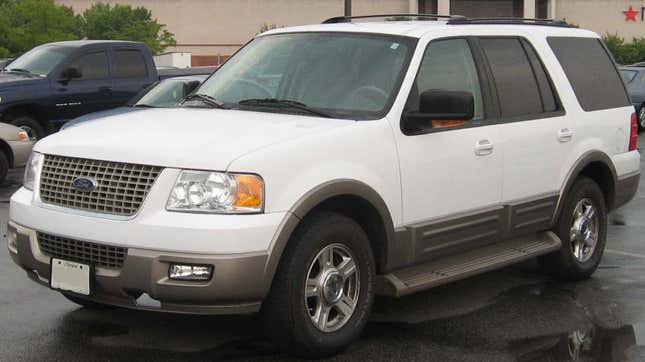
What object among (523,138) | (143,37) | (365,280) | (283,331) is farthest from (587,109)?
(143,37)

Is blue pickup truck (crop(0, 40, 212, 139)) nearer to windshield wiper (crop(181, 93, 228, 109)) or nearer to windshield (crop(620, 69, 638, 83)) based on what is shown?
windshield wiper (crop(181, 93, 228, 109))

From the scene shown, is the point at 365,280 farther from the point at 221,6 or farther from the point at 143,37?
the point at 221,6

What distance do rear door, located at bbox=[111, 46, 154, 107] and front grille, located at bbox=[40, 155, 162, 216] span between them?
1140cm

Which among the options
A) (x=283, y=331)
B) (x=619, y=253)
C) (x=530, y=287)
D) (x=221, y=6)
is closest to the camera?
(x=283, y=331)

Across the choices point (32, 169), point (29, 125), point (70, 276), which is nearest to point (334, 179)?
point (70, 276)

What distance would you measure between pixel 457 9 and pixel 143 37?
33406 millimetres

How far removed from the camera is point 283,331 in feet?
18.1

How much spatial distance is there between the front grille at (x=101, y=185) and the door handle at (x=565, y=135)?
10.5 feet

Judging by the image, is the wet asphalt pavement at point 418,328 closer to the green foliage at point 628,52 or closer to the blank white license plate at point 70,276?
the blank white license plate at point 70,276

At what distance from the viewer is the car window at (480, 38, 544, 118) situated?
7.10 meters

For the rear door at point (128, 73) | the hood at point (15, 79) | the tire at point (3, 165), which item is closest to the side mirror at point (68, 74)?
the hood at point (15, 79)

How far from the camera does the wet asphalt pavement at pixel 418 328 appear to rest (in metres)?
5.80

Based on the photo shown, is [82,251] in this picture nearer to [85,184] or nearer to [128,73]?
[85,184]

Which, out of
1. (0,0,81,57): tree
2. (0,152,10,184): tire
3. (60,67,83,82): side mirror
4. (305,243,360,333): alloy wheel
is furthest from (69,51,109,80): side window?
(0,0,81,57): tree
